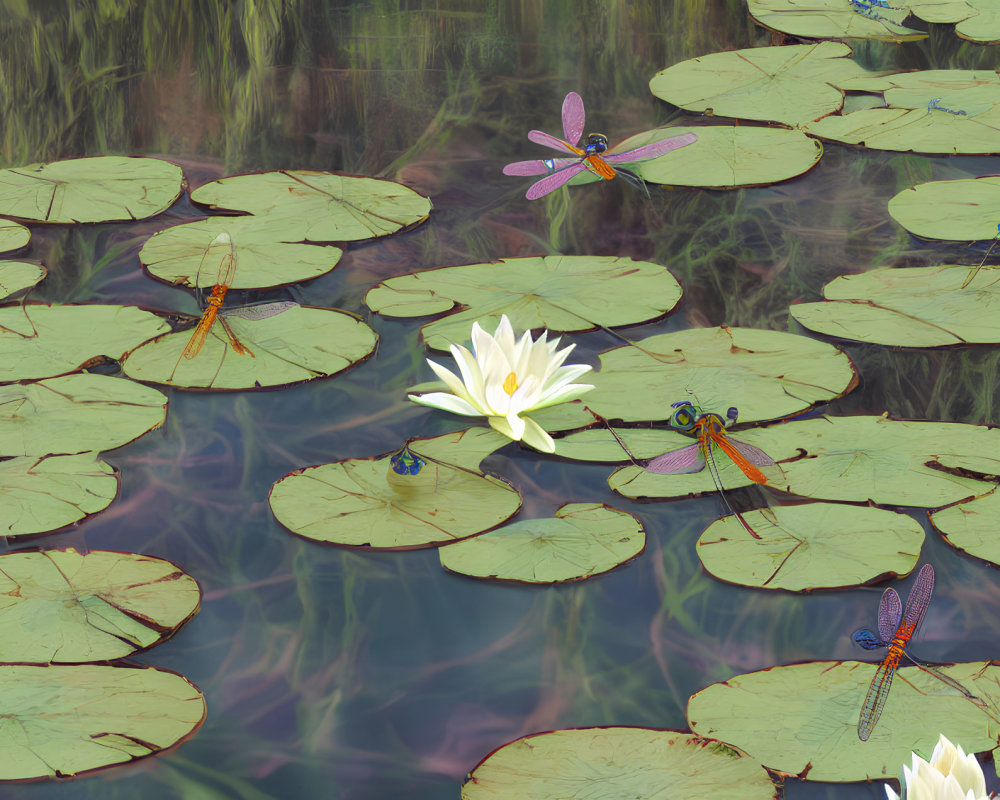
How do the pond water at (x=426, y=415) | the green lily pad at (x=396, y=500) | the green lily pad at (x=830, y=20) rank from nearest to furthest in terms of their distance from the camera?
the pond water at (x=426, y=415)
the green lily pad at (x=396, y=500)
the green lily pad at (x=830, y=20)

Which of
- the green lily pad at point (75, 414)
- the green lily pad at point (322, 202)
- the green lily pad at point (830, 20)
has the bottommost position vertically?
the green lily pad at point (75, 414)

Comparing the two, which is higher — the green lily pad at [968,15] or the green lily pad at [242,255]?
the green lily pad at [968,15]

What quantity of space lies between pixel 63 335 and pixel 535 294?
37.6 inches

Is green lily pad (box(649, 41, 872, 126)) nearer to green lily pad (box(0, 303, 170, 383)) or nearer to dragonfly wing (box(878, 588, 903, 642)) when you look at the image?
green lily pad (box(0, 303, 170, 383))

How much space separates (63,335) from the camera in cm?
222

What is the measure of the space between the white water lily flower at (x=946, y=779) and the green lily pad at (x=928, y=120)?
219 cm

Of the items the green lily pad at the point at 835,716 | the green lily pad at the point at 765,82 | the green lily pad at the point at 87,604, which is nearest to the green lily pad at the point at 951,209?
the green lily pad at the point at 765,82

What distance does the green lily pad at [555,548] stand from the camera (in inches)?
62.7

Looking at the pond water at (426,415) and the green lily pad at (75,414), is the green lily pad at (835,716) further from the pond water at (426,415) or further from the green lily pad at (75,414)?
the green lily pad at (75,414)

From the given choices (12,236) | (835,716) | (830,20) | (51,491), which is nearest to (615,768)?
(835,716)

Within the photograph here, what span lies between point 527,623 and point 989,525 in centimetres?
70

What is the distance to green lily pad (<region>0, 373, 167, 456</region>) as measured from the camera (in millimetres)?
1901

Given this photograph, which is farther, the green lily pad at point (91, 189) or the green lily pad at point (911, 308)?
the green lily pad at point (91, 189)

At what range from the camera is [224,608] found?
1.60 m
